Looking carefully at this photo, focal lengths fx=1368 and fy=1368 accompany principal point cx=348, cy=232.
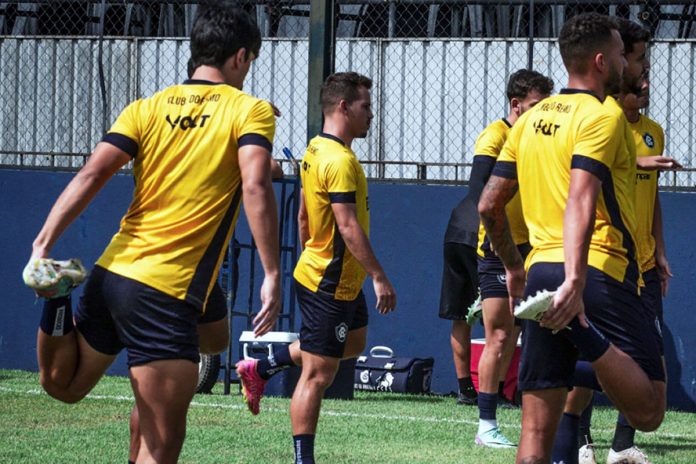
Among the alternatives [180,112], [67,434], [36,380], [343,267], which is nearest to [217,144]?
[180,112]

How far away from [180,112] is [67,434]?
367 cm

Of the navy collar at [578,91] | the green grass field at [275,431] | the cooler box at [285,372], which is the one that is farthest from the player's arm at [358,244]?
the cooler box at [285,372]

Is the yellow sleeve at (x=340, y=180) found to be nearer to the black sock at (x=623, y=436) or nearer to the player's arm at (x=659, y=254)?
the player's arm at (x=659, y=254)

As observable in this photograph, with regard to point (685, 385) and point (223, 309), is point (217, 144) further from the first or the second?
point (685, 385)

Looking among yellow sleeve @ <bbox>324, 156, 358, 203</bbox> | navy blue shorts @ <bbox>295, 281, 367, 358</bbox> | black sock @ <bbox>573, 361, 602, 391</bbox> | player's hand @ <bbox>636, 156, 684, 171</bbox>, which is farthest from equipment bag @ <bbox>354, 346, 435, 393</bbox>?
black sock @ <bbox>573, 361, 602, 391</bbox>

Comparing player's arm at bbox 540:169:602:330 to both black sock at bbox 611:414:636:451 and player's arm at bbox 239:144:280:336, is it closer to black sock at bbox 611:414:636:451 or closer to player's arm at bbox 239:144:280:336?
player's arm at bbox 239:144:280:336

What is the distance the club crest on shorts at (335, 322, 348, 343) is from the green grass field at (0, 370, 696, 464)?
80cm

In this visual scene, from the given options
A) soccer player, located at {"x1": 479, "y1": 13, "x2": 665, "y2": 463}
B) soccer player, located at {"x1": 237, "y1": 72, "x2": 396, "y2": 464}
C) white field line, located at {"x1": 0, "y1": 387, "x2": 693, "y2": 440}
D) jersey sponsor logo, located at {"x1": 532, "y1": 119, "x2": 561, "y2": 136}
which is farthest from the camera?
white field line, located at {"x1": 0, "y1": 387, "x2": 693, "y2": 440}

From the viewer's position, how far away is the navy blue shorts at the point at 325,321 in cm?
664

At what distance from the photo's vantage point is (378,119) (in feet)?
37.7

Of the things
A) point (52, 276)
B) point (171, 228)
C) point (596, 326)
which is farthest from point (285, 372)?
point (52, 276)

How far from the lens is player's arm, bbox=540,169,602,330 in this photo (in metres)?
4.68

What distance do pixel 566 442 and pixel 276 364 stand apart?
2.25 metres

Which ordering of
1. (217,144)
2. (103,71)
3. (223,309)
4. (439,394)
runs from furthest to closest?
(103,71) < (439,394) < (223,309) < (217,144)
